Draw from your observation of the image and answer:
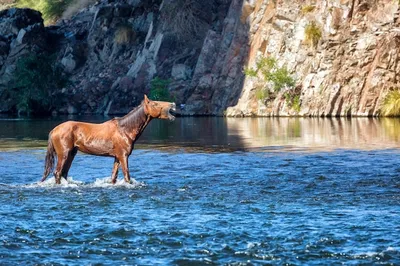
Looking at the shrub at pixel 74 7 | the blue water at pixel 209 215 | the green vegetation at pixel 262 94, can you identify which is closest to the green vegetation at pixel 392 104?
the green vegetation at pixel 262 94

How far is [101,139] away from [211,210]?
17.0ft

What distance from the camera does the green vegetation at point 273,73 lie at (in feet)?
209

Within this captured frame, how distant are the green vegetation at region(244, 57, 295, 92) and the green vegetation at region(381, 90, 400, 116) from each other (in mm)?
8093

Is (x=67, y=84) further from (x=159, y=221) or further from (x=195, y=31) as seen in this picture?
(x=159, y=221)

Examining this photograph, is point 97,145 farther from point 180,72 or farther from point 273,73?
point 180,72

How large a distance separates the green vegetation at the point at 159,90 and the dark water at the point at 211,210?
4236cm

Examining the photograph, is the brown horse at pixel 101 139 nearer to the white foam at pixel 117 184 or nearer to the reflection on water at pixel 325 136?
the white foam at pixel 117 184

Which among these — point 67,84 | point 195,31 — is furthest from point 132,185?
point 67,84

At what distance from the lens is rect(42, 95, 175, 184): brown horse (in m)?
20.8

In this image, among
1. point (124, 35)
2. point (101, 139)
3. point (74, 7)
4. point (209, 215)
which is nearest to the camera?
point (209, 215)

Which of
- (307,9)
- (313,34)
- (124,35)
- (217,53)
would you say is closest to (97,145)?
(313,34)

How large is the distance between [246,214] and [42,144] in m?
21.6

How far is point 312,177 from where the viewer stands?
22.0m

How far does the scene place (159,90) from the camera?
239 feet
